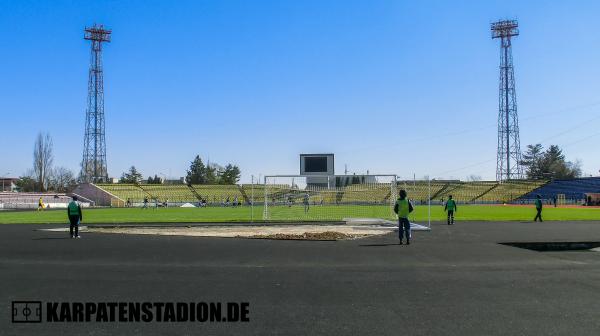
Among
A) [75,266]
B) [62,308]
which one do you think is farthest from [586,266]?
[75,266]

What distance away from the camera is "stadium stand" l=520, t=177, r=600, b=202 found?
71.9 meters

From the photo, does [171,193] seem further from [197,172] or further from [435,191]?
[197,172]

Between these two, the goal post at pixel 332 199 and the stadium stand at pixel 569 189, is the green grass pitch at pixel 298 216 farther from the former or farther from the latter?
the stadium stand at pixel 569 189

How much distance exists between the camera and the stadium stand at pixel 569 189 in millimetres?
71875

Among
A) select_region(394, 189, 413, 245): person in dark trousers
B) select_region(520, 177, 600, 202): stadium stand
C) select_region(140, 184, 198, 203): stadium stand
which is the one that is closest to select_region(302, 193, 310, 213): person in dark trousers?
select_region(394, 189, 413, 245): person in dark trousers

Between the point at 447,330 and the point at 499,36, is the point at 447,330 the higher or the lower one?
the lower one

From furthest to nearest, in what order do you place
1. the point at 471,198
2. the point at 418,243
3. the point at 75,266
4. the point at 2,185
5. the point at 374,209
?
the point at 2,185 → the point at 471,198 → the point at 374,209 → the point at 418,243 → the point at 75,266

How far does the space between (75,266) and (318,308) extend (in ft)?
22.4

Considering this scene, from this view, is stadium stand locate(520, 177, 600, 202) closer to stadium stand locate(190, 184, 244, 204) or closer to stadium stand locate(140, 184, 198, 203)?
stadium stand locate(190, 184, 244, 204)

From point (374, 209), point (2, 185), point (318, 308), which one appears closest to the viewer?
point (318, 308)

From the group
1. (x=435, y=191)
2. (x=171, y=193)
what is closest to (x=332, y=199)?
(x=435, y=191)

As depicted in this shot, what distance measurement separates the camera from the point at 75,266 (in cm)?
1105

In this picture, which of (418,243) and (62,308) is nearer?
(62,308)

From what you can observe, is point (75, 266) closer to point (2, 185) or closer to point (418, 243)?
point (418, 243)
